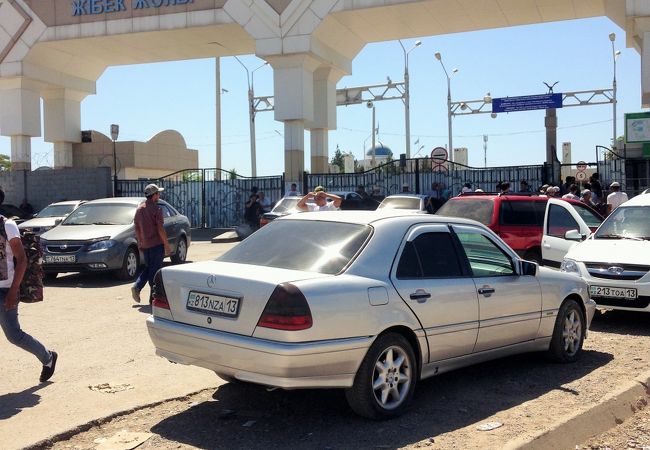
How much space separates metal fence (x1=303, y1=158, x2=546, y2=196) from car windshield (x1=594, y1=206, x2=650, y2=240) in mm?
14278

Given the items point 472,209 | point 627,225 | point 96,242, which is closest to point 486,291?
point 627,225

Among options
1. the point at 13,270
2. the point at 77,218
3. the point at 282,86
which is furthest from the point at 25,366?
the point at 282,86

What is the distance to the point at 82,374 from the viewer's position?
669 cm

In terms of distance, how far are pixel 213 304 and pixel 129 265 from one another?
29.0 feet

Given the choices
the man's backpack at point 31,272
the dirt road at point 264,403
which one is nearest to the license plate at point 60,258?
the dirt road at point 264,403

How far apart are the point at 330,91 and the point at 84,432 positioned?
2466 centimetres

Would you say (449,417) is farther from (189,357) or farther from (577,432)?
(189,357)

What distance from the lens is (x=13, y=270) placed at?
20.2 ft

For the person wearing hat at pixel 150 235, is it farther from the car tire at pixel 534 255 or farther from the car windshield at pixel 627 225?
the car windshield at pixel 627 225

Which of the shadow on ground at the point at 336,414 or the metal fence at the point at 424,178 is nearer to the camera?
the shadow on ground at the point at 336,414

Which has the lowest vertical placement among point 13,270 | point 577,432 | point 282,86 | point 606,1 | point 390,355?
point 577,432

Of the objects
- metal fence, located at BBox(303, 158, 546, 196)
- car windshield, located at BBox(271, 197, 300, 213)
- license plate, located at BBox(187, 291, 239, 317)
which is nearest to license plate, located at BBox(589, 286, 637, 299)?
license plate, located at BBox(187, 291, 239, 317)

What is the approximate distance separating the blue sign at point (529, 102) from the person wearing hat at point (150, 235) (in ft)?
76.9

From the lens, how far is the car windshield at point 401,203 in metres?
19.1
